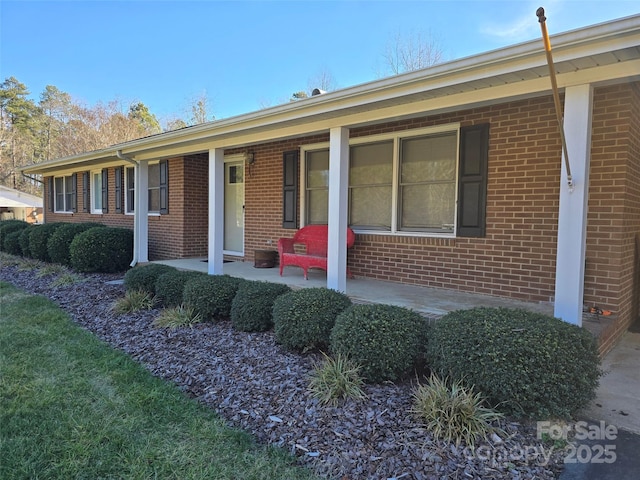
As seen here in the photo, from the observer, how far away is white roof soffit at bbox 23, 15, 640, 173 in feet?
9.23

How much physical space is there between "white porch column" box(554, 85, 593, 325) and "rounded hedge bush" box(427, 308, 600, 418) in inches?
19.5

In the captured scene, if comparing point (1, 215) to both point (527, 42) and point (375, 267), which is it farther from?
point (527, 42)

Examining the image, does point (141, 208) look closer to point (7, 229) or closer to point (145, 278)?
point (145, 278)

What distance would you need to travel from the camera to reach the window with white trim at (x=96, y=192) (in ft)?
39.8

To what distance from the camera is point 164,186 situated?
9648 mm

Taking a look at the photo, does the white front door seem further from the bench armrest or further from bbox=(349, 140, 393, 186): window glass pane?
bbox=(349, 140, 393, 186): window glass pane

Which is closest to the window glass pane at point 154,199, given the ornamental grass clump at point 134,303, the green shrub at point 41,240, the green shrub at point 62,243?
the green shrub at point 62,243

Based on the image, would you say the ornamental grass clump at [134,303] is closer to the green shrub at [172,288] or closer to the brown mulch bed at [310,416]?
the green shrub at [172,288]


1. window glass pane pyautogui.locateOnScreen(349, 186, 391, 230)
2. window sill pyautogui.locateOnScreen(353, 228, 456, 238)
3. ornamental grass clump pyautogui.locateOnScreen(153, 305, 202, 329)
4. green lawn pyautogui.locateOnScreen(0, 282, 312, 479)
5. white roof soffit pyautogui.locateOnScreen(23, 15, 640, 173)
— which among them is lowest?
green lawn pyautogui.locateOnScreen(0, 282, 312, 479)

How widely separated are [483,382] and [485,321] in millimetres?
460

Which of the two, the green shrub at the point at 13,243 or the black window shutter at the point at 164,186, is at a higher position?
the black window shutter at the point at 164,186

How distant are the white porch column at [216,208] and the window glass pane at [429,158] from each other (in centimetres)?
278

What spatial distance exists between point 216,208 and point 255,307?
7.91ft

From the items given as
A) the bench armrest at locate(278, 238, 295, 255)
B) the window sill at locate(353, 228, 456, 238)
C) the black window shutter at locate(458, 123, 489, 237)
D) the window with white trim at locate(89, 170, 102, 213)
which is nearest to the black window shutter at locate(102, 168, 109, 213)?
the window with white trim at locate(89, 170, 102, 213)
